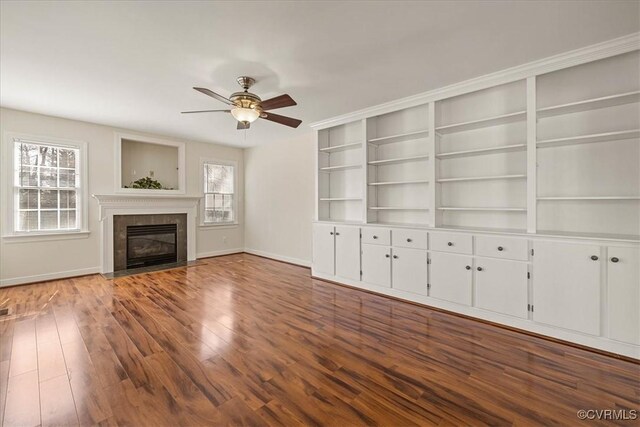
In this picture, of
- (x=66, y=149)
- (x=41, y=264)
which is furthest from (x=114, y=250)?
(x=66, y=149)

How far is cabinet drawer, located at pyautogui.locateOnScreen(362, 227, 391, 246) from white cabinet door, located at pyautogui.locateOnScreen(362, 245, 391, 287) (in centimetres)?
7

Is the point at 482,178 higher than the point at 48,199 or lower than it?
higher

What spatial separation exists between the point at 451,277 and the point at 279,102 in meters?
2.78

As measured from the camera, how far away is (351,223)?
4.39 meters

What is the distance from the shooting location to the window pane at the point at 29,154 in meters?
4.47

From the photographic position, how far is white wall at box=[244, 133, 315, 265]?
228 inches

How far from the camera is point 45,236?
4.61 metres

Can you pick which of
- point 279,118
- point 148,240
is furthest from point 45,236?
point 279,118

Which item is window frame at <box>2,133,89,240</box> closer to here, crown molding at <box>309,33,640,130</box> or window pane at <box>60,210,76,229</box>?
window pane at <box>60,210,76,229</box>

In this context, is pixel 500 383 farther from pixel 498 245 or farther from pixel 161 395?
pixel 161 395

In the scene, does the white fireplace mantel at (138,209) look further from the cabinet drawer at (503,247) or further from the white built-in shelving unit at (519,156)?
the cabinet drawer at (503,247)

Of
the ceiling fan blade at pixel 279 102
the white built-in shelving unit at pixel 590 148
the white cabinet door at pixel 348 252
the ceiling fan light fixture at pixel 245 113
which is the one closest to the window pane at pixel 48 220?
the ceiling fan light fixture at pixel 245 113

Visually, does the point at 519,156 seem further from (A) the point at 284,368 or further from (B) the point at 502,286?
(A) the point at 284,368

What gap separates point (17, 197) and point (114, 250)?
5.14 ft
